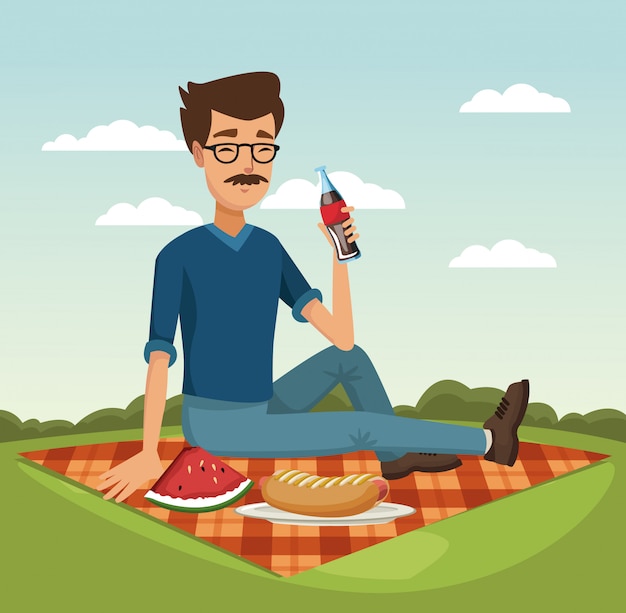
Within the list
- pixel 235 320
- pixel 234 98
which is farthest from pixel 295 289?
pixel 234 98

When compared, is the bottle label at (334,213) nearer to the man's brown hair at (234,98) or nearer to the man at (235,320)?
the man at (235,320)

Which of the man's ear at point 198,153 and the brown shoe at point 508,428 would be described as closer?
the man's ear at point 198,153

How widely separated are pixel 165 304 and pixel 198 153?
0.95 meters

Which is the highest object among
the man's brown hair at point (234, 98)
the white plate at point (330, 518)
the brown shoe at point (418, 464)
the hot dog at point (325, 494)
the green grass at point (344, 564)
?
the man's brown hair at point (234, 98)

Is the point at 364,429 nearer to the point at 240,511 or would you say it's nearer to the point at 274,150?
the point at 240,511

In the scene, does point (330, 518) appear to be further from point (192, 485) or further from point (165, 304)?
point (165, 304)

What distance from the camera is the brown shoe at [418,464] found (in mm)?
8703

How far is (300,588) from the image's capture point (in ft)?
23.1

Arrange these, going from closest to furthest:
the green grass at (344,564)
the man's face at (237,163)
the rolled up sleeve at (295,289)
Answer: the green grass at (344,564) < the man's face at (237,163) < the rolled up sleeve at (295,289)

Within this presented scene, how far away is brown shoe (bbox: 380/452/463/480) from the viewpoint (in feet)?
28.6

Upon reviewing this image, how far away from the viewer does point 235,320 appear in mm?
8008

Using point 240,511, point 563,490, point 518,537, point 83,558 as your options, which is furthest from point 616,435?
point 83,558

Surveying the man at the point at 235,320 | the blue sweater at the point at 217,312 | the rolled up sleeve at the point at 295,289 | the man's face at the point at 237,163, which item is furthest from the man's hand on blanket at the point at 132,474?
the man's face at the point at 237,163

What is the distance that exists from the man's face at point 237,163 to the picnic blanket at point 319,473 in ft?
5.99
